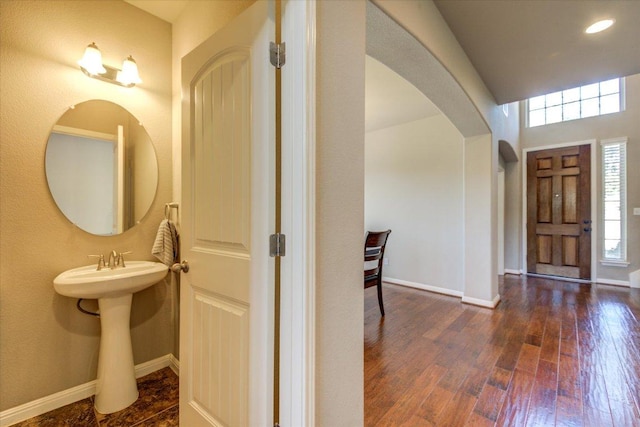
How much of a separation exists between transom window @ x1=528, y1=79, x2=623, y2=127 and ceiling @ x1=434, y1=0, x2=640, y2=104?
68.9 inches

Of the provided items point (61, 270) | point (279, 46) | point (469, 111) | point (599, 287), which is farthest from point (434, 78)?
point (599, 287)

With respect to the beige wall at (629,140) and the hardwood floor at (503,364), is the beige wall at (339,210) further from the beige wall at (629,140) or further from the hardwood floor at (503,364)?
the beige wall at (629,140)

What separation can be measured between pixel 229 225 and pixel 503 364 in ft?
7.32

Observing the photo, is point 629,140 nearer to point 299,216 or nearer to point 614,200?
point 614,200

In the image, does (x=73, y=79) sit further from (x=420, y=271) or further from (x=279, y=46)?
(x=420, y=271)

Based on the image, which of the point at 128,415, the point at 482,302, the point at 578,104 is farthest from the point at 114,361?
the point at 578,104

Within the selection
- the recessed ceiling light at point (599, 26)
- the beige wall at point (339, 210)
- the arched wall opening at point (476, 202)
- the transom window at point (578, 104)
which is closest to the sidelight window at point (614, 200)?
the transom window at point (578, 104)

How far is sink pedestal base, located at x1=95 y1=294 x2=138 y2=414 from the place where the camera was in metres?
1.56

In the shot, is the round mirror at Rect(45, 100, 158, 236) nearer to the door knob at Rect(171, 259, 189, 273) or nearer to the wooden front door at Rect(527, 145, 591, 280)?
the door knob at Rect(171, 259, 189, 273)

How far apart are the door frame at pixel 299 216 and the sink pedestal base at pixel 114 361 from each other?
1.21 metres

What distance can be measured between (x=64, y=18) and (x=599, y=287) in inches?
263

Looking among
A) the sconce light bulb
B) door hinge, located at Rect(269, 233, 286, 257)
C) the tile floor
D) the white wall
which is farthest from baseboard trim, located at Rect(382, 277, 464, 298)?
the sconce light bulb

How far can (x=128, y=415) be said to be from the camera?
5.05 ft

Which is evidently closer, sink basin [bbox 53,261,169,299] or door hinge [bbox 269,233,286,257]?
door hinge [bbox 269,233,286,257]
